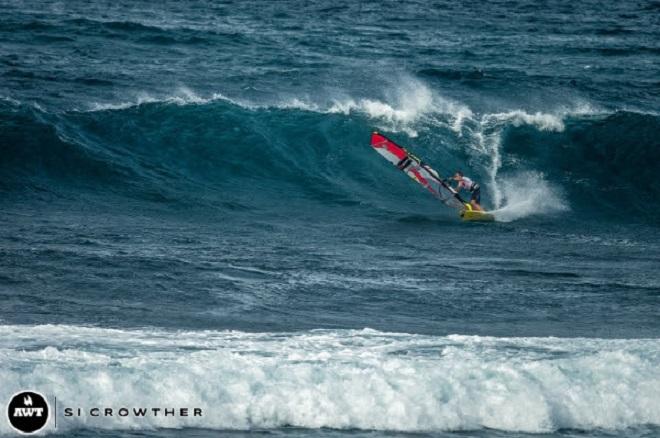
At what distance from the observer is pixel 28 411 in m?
12.4

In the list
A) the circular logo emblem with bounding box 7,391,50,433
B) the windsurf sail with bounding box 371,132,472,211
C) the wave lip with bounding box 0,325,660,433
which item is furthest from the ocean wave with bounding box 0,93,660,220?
the circular logo emblem with bounding box 7,391,50,433

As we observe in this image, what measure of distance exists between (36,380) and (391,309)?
18.7ft

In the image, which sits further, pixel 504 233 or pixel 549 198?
pixel 549 198

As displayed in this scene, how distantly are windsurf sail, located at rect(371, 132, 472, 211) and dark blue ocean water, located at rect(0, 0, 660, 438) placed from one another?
41 cm

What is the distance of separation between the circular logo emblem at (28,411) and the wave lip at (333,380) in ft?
0.53

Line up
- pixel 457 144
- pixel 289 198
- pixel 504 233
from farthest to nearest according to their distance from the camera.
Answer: pixel 457 144
pixel 289 198
pixel 504 233

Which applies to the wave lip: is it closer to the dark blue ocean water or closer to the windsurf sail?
the dark blue ocean water

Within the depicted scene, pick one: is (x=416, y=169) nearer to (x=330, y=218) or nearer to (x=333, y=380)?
(x=330, y=218)

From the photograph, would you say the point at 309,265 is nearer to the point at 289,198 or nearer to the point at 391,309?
the point at 391,309

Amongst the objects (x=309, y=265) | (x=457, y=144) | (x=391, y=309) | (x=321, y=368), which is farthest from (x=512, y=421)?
(x=457, y=144)

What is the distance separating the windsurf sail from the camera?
24.8 metres

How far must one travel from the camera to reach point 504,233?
22.5m

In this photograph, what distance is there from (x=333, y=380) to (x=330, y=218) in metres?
10.4

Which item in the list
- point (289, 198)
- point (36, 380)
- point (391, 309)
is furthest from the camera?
point (289, 198)
